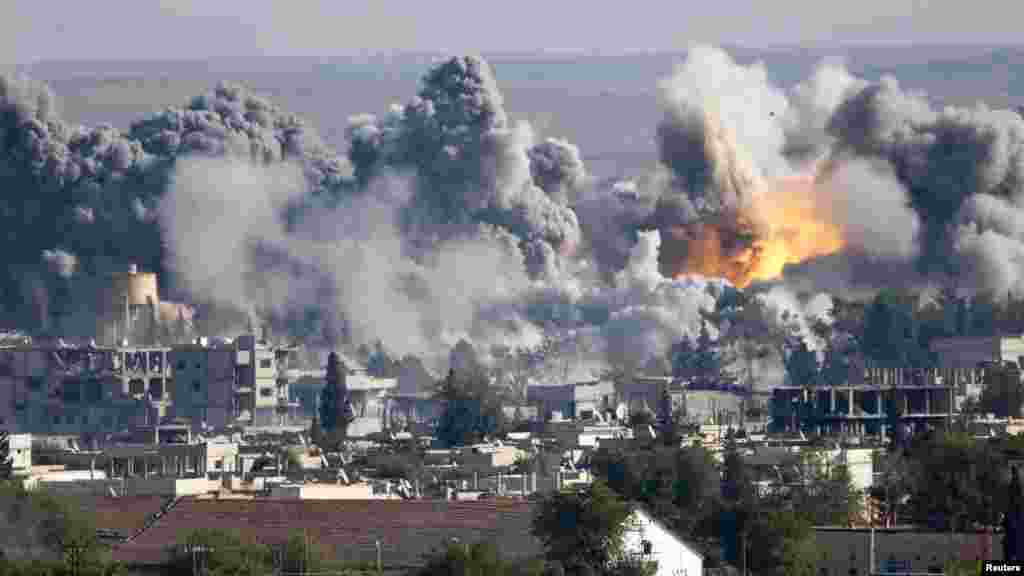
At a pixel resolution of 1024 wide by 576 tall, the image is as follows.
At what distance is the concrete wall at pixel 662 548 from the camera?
75688 mm

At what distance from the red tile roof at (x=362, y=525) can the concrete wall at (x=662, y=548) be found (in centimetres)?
166

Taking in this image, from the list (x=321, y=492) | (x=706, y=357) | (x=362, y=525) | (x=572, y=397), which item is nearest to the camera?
(x=362, y=525)

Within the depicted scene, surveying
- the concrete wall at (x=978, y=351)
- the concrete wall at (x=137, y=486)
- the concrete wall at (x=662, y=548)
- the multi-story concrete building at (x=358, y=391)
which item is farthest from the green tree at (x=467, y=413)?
the concrete wall at (x=662, y=548)

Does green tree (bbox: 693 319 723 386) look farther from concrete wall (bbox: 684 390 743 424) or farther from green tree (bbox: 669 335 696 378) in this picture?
concrete wall (bbox: 684 390 743 424)

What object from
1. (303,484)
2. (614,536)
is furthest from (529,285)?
(614,536)

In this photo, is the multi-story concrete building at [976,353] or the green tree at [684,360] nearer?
the multi-story concrete building at [976,353]

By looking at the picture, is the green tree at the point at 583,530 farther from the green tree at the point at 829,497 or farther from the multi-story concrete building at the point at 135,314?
the multi-story concrete building at the point at 135,314

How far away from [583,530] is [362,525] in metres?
5.05

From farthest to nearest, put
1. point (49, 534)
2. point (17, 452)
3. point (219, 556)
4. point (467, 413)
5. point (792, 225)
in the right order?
point (792, 225)
point (467, 413)
point (17, 452)
point (49, 534)
point (219, 556)

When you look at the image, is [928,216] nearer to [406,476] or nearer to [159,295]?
[159,295]

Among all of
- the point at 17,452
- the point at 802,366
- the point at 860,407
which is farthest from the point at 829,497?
the point at 802,366

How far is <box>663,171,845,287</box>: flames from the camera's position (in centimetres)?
17075

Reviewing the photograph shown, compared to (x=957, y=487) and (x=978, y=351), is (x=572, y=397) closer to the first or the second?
(x=978, y=351)

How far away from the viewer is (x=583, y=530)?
245 ft
